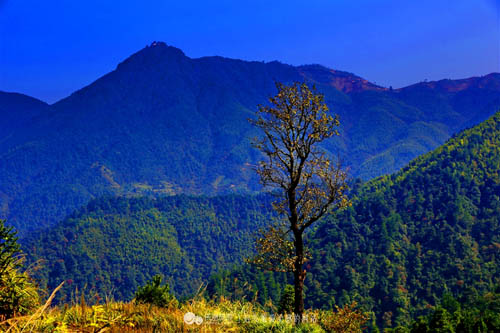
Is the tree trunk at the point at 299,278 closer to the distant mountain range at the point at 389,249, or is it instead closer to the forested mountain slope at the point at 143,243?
the distant mountain range at the point at 389,249

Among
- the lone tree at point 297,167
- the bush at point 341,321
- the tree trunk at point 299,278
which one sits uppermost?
the lone tree at point 297,167

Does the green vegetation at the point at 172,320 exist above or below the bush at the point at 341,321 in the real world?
above

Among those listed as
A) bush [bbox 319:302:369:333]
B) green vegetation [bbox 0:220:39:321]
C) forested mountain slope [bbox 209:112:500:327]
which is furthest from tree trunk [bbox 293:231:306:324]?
forested mountain slope [bbox 209:112:500:327]

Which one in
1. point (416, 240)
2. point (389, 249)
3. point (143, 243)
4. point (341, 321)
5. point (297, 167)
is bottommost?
point (143, 243)

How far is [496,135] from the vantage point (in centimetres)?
9344

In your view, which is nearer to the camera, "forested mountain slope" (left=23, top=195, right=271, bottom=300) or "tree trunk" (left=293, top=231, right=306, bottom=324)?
"tree trunk" (left=293, top=231, right=306, bottom=324)

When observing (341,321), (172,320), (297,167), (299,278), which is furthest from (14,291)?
(297,167)

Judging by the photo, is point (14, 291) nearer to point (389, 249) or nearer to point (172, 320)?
point (172, 320)

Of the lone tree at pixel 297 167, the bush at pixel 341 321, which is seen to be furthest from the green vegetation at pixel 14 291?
the bush at pixel 341 321

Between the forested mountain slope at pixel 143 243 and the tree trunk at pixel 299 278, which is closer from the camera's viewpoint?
the tree trunk at pixel 299 278

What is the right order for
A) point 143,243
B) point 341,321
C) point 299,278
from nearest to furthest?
1. point 341,321
2. point 299,278
3. point 143,243

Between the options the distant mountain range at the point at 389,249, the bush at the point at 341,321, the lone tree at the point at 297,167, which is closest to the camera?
the bush at the point at 341,321

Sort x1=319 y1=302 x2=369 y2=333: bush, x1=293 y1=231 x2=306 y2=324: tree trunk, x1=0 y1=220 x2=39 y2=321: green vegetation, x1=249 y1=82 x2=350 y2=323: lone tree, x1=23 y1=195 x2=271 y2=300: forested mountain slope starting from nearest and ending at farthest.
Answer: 1. x1=0 y1=220 x2=39 y2=321: green vegetation
2. x1=319 y1=302 x2=369 y2=333: bush
3. x1=293 y1=231 x2=306 y2=324: tree trunk
4. x1=249 y1=82 x2=350 y2=323: lone tree
5. x1=23 y1=195 x2=271 y2=300: forested mountain slope

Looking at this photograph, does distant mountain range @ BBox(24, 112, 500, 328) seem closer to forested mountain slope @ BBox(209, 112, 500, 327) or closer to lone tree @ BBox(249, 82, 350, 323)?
forested mountain slope @ BBox(209, 112, 500, 327)
